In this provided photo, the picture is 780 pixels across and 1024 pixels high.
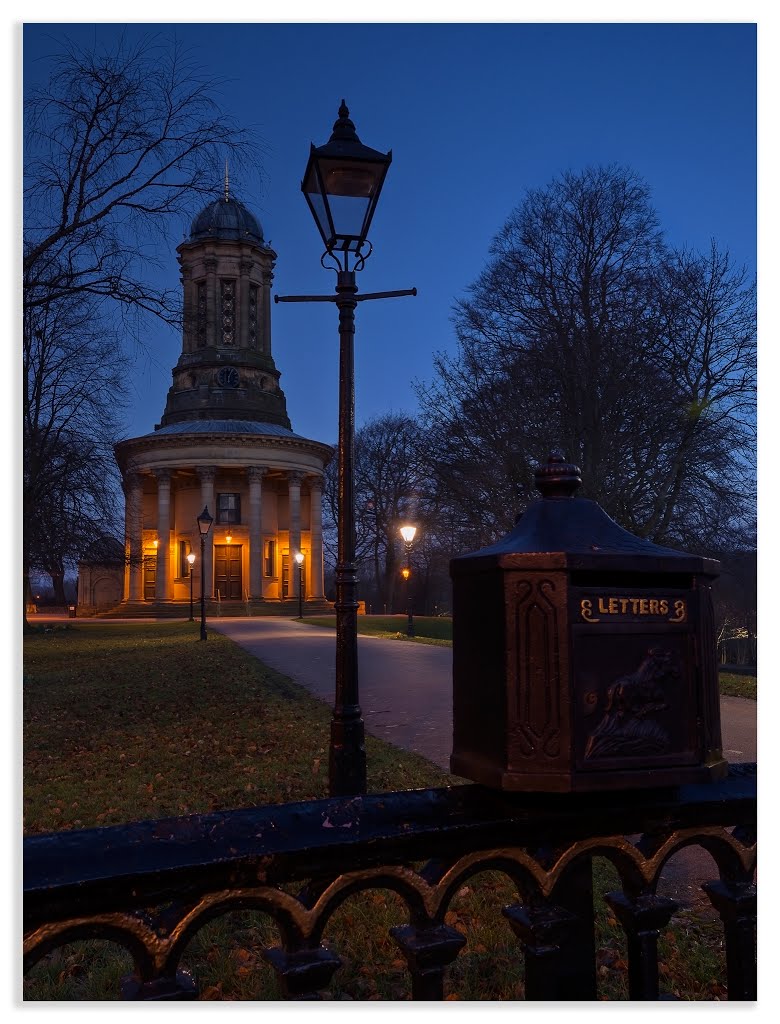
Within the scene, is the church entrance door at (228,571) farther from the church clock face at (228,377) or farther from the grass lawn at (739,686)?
the grass lawn at (739,686)

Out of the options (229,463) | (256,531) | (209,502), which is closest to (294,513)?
(256,531)

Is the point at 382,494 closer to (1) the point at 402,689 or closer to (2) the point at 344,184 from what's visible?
(1) the point at 402,689

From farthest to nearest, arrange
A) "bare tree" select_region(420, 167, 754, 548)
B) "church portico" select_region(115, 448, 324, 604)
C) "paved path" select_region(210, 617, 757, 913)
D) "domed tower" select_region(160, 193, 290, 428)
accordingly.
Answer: "domed tower" select_region(160, 193, 290, 428), "church portico" select_region(115, 448, 324, 604), "bare tree" select_region(420, 167, 754, 548), "paved path" select_region(210, 617, 757, 913)

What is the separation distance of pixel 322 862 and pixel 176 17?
2.78 m

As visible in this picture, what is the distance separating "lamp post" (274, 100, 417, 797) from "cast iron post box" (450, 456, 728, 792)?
422 centimetres

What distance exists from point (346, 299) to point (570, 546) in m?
4.81

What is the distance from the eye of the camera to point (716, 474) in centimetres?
1566

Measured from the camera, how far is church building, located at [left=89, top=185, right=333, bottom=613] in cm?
5359

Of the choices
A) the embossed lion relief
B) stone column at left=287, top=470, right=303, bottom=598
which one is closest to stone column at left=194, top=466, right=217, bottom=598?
stone column at left=287, top=470, right=303, bottom=598

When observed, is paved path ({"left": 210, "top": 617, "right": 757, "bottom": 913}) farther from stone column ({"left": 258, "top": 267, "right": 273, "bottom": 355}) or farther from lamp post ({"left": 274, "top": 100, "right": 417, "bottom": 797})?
stone column ({"left": 258, "top": 267, "right": 273, "bottom": 355})

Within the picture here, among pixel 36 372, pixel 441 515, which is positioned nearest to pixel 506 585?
pixel 36 372

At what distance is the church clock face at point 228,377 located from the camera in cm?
5691

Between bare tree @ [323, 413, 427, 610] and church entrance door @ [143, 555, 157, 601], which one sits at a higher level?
bare tree @ [323, 413, 427, 610]

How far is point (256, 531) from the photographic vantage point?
5406 cm
